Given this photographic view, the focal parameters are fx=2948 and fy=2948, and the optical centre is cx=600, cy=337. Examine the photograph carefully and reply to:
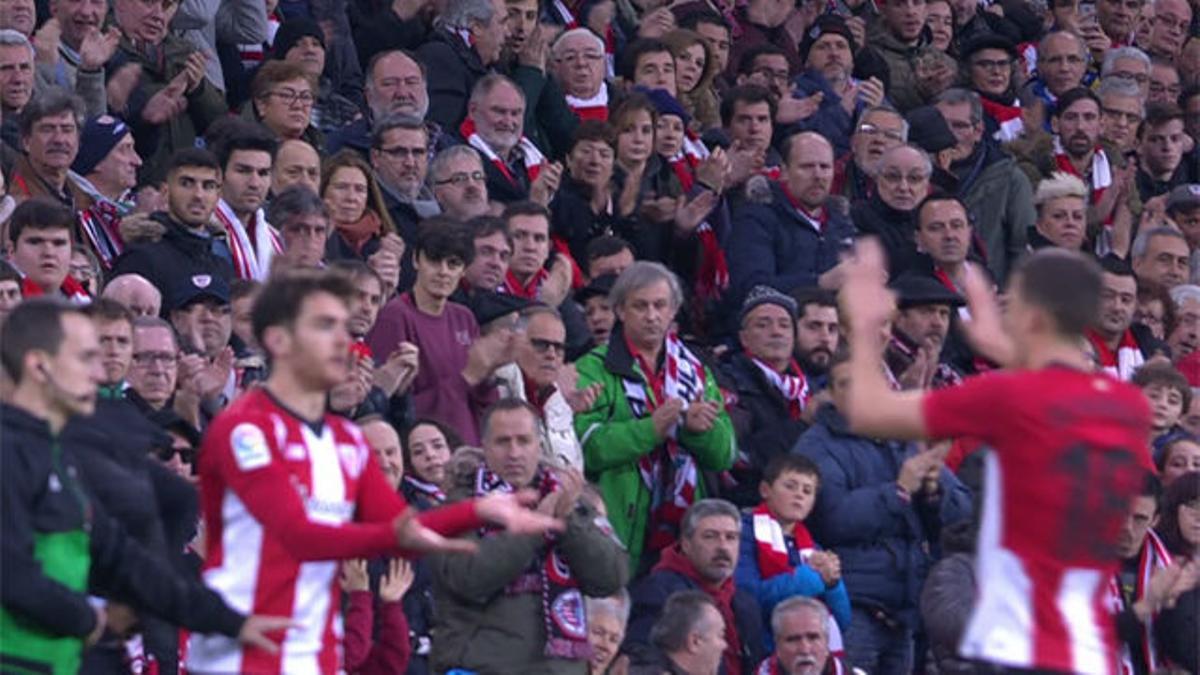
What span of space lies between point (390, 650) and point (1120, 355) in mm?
6796

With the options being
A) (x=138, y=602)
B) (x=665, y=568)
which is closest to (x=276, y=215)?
(x=665, y=568)

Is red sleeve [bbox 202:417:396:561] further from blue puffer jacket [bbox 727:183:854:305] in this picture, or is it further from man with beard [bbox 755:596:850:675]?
blue puffer jacket [bbox 727:183:854:305]

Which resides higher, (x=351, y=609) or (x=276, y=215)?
(x=276, y=215)

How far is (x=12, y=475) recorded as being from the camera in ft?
27.6

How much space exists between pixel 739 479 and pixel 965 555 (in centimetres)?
247

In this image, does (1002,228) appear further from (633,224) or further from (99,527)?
(99,527)

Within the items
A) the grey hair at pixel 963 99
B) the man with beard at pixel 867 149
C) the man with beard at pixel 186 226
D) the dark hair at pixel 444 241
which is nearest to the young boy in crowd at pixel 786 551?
the dark hair at pixel 444 241

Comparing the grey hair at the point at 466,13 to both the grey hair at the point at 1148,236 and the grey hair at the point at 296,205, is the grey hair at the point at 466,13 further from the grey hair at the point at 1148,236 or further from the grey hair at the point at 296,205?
the grey hair at the point at 1148,236

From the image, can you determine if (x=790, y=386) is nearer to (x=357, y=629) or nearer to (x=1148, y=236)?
(x=1148, y=236)

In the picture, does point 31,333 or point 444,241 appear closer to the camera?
point 31,333

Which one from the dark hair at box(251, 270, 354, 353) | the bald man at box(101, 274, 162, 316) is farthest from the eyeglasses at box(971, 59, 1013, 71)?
the dark hair at box(251, 270, 354, 353)

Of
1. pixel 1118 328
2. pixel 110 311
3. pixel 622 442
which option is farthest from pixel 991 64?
pixel 110 311

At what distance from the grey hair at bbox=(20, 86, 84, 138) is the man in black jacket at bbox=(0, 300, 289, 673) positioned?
487 cm

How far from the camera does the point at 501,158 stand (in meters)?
16.4
